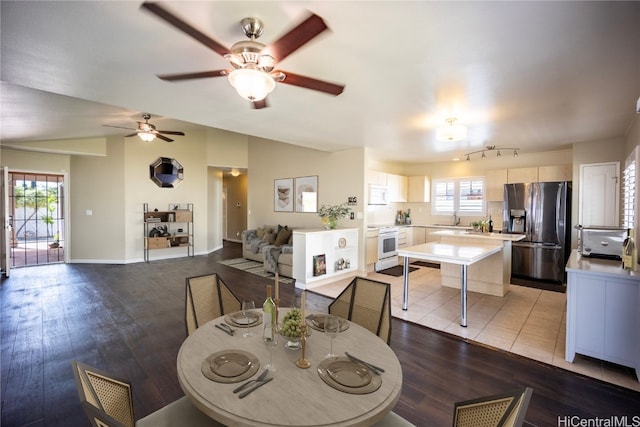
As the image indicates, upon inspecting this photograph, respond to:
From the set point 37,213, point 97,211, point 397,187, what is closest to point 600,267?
point 397,187

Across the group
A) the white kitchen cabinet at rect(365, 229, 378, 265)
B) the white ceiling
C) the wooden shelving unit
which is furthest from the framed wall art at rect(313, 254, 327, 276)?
the wooden shelving unit

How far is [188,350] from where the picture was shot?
1.45 metres

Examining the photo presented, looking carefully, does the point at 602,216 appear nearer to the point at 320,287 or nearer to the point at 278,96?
the point at 320,287

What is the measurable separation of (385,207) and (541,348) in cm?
469

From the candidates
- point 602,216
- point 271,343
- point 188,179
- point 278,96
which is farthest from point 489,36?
point 188,179

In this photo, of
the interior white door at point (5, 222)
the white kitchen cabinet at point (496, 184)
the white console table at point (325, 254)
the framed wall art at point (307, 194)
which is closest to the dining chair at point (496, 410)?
the white console table at point (325, 254)

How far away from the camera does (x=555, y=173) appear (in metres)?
5.42

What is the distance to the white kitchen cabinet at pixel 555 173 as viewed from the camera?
5.31 meters

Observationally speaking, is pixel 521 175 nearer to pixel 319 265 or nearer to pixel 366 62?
pixel 319 265

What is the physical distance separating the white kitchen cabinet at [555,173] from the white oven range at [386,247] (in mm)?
3036

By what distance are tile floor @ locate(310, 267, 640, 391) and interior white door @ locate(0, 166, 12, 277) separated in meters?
6.01

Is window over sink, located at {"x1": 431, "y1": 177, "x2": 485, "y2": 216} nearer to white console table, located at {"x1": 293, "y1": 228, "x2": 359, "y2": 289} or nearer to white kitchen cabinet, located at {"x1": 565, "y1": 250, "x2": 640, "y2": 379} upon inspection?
white console table, located at {"x1": 293, "y1": 228, "x2": 359, "y2": 289}

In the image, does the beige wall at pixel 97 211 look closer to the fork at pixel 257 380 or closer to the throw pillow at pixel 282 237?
the throw pillow at pixel 282 237

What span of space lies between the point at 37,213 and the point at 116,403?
8301 millimetres
